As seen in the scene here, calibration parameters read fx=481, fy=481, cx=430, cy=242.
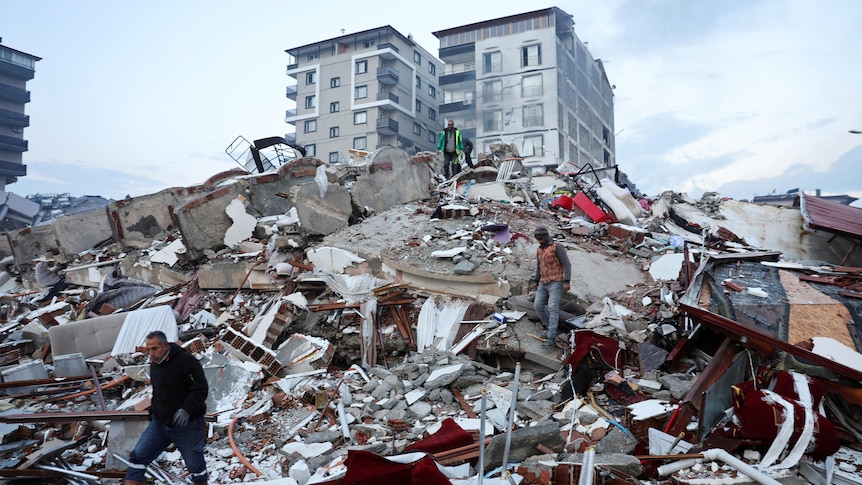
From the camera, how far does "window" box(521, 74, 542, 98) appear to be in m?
31.4

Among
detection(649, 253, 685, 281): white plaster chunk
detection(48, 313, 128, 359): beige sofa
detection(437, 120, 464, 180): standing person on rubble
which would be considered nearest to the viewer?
detection(48, 313, 128, 359): beige sofa

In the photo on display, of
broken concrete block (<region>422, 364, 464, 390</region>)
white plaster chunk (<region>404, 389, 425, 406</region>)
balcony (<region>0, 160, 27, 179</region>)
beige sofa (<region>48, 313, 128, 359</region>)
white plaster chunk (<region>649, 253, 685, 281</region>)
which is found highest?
balcony (<region>0, 160, 27, 179</region>)

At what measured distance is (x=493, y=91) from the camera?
3334cm

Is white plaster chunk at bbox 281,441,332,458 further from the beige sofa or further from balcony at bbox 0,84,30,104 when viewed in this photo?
balcony at bbox 0,84,30,104

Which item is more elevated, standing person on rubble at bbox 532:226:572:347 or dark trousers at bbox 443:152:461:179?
dark trousers at bbox 443:152:461:179

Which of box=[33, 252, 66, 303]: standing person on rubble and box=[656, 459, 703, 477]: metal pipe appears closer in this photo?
box=[656, 459, 703, 477]: metal pipe

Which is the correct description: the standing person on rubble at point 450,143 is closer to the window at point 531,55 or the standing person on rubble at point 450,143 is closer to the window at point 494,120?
the window at point 494,120

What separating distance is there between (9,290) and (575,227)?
43.6 feet

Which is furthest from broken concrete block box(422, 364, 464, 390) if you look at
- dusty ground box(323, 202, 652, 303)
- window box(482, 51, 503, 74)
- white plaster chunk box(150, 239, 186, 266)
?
window box(482, 51, 503, 74)

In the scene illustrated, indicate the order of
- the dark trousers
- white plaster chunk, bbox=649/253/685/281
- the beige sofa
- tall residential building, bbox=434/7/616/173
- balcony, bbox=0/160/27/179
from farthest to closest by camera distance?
1. balcony, bbox=0/160/27/179
2. tall residential building, bbox=434/7/616/173
3. the dark trousers
4. white plaster chunk, bbox=649/253/685/281
5. the beige sofa

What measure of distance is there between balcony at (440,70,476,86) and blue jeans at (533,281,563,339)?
32.7 meters

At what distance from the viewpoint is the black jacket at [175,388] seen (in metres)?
3.43

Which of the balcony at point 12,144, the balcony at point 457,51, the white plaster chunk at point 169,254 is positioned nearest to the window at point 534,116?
the balcony at point 457,51

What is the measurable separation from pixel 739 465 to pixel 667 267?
4777 millimetres
